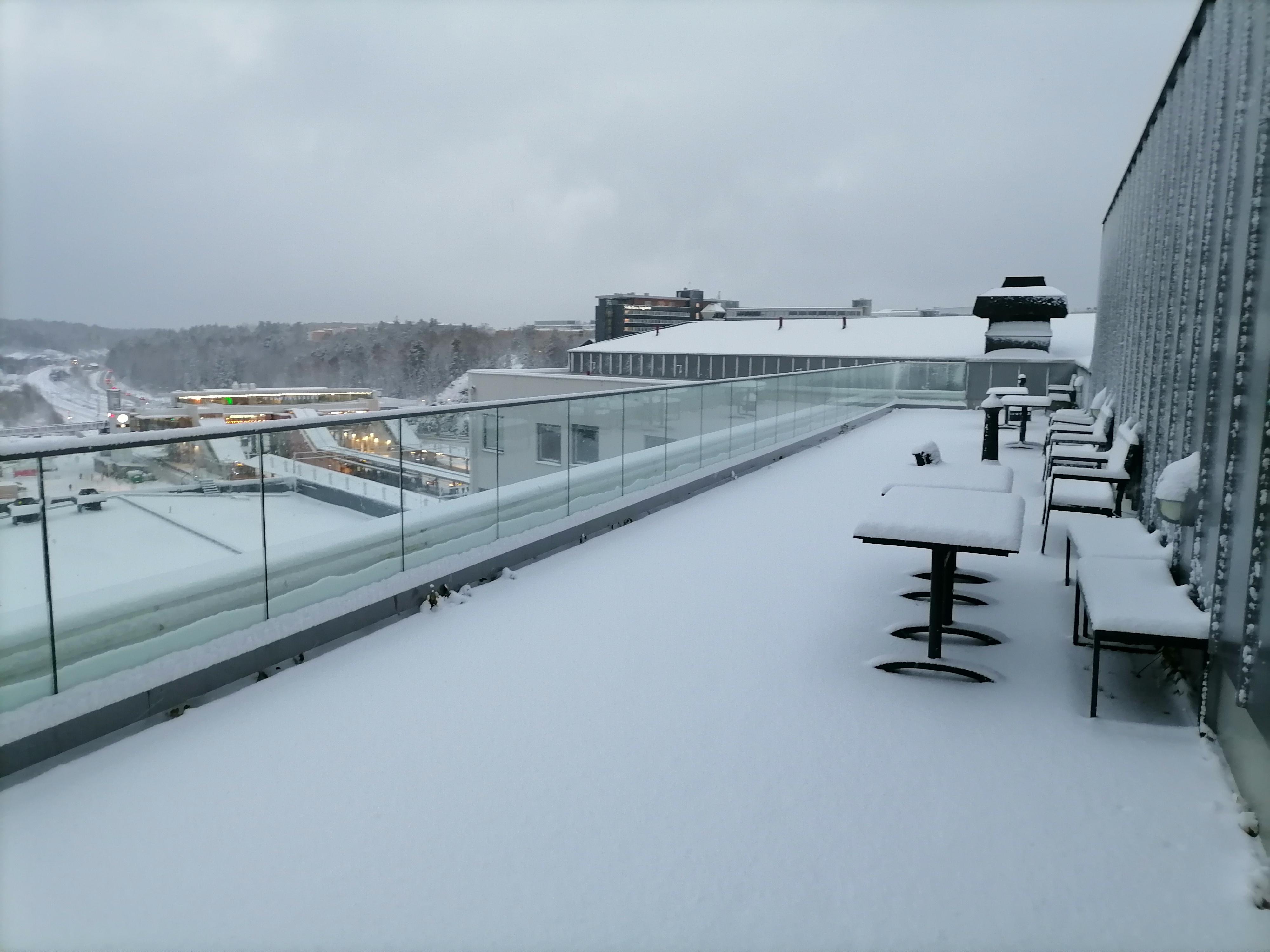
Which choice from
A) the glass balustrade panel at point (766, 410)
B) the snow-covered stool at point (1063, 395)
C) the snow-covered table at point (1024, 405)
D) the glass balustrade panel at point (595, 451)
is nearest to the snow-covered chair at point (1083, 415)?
the snow-covered table at point (1024, 405)

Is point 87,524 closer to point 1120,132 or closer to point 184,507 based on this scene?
point 184,507

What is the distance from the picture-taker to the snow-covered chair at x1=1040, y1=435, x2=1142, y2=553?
20.3 feet

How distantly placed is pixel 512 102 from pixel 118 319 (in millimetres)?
63069

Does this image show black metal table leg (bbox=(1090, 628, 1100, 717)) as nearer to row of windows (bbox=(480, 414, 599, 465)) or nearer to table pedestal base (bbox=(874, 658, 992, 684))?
table pedestal base (bbox=(874, 658, 992, 684))

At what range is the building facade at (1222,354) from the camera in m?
3.09

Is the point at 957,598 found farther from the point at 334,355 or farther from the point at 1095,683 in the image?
the point at 334,355

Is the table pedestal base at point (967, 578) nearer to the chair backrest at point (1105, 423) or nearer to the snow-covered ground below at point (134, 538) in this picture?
the chair backrest at point (1105, 423)

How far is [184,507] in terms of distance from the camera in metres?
3.63

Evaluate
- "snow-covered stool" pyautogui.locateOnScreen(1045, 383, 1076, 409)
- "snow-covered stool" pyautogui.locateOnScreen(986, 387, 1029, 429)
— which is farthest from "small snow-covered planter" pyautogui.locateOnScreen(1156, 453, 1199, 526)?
"snow-covered stool" pyautogui.locateOnScreen(1045, 383, 1076, 409)

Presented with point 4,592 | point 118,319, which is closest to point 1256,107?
point 4,592

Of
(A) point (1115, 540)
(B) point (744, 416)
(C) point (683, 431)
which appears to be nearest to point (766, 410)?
(B) point (744, 416)

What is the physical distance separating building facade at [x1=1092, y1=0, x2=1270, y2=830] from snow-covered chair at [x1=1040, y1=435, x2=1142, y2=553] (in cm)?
16

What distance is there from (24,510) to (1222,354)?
520 cm

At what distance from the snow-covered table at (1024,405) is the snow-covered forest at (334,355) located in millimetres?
33562
